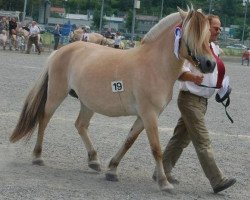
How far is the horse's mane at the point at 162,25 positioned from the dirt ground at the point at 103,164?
161 cm

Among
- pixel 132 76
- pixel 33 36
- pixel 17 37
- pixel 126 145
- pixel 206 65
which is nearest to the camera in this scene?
pixel 206 65

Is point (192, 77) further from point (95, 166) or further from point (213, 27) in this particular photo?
point (95, 166)

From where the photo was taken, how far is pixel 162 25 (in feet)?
20.4

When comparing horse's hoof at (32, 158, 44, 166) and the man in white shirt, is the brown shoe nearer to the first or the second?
the man in white shirt

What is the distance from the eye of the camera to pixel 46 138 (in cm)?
858

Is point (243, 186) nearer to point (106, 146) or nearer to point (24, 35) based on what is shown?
point (106, 146)

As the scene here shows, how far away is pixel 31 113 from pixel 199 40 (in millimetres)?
2550

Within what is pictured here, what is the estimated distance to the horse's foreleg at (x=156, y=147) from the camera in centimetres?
600

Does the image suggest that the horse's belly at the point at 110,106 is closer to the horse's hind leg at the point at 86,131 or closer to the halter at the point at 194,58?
the horse's hind leg at the point at 86,131

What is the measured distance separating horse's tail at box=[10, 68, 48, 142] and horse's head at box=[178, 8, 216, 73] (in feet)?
7.53

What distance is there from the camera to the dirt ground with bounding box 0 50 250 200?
581 centimetres

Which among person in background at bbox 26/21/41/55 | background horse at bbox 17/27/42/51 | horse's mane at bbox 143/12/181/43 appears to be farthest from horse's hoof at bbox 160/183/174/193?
background horse at bbox 17/27/42/51

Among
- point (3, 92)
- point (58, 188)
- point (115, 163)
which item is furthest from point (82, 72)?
point (3, 92)

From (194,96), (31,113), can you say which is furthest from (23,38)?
(194,96)
